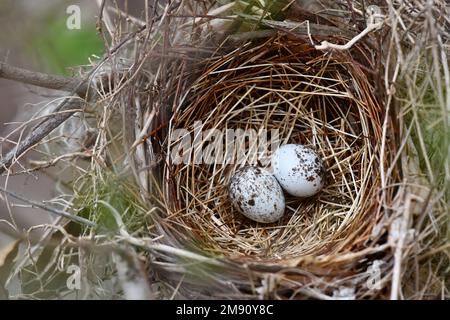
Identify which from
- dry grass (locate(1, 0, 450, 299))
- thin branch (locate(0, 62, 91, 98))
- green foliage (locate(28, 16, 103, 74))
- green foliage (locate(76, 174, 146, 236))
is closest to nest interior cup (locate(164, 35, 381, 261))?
dry grass (locate(1, 0, 450, 299))

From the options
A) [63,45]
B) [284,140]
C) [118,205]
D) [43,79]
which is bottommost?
[118,205]

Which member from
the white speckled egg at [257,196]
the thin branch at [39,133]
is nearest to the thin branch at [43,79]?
the thin branch at [39,133]

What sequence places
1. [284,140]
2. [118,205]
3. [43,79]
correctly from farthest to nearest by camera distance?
[284,140]
[43,79]
[118,205]

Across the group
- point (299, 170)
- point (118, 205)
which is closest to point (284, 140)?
point (299, 170)

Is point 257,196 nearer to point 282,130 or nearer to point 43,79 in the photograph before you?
point 282,130

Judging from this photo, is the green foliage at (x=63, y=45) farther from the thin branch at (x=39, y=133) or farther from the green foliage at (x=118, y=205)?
the green foliage at (x=118, y=205)

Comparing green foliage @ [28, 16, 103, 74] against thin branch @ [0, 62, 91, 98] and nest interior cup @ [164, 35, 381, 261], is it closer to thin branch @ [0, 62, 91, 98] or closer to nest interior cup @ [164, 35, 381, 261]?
thin branch @ [0, 62, 91, 98]

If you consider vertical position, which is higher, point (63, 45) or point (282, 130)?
point (63, 45)

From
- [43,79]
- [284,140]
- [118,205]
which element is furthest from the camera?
[284,140]
